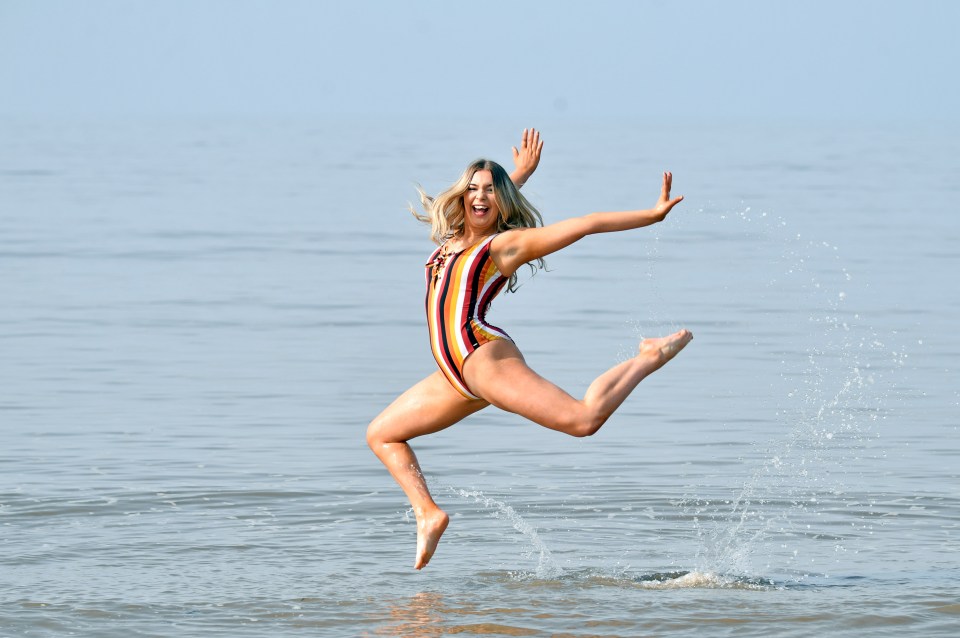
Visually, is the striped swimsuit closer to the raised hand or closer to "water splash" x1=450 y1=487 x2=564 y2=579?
the raised hand

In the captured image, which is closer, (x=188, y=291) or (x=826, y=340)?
(x=826, y=340)

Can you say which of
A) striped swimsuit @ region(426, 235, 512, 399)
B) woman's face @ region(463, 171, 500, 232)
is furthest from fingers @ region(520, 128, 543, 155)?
striped swimsuit @ region(426, 235, 512, 399)

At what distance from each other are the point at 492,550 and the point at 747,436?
3.55 meters

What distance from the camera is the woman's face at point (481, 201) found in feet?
25.9

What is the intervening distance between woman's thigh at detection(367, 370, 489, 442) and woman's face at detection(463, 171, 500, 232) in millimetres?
769

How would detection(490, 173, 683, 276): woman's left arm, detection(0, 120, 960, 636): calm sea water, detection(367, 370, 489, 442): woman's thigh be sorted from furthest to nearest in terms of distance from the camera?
1. detection(367, 370, 489, 442): woman's thigh
2. detection(0, 120, 960, 636): calm sea water
3. detection(490, 173, 683, 276): woman's left arm

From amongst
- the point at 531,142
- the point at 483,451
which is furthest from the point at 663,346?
the point at 483,451

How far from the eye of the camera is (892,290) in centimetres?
2006

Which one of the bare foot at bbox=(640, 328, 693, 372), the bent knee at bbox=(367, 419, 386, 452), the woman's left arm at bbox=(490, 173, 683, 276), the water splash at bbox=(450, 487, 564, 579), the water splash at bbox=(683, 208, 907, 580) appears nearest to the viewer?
the woman's left arm at bbox=(490, 173, 683, 276)

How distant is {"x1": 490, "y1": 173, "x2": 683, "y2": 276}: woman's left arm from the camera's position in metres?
7.17

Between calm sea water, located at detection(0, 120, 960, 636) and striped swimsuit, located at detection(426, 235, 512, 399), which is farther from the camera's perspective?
calm sea water, located at detection(0, 120, 960, 636)

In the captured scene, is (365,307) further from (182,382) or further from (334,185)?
(334,185)

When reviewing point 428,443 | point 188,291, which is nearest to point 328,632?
point 428,443

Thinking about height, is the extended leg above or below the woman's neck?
below
